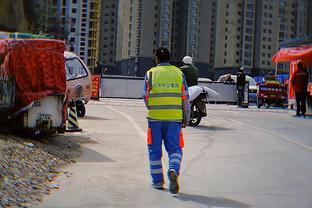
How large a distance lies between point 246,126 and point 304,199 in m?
8.47

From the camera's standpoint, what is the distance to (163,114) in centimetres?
636

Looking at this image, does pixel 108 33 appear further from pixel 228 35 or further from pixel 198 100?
pixel 198 100

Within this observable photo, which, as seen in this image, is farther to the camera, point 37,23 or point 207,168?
point 37,23

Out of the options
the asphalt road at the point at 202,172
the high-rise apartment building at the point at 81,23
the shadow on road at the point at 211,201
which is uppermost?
the high-rise apartment building at the point at 81,23

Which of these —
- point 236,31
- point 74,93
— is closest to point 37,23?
point 74,93

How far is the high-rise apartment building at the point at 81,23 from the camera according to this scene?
77.2m

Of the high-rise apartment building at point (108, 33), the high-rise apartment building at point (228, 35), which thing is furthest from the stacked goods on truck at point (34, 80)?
the high-rise apartment building at point (108, 33)

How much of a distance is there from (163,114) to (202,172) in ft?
5.27

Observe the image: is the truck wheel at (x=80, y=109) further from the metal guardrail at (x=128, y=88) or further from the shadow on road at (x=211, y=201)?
the metal guardrail at (x=128, y=88)

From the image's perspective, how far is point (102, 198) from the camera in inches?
227

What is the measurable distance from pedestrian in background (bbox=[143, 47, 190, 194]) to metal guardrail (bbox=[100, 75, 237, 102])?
2400 cm

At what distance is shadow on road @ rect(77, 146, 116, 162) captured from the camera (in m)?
8.21

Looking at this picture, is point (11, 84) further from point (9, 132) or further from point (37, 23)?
point (37, 23)

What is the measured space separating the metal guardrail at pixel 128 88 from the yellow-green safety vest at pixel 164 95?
945 inches
